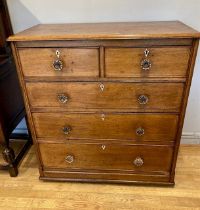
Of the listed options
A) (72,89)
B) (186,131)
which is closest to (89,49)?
(72,89)

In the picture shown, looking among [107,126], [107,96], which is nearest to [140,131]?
[107,126]

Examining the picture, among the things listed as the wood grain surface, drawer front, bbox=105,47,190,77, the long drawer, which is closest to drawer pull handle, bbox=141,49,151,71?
drawer front, bbox=105,47,190,77

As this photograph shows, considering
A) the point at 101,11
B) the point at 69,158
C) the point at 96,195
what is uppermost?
the point at 101,11

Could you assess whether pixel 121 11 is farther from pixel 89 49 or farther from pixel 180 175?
pixel 180 175

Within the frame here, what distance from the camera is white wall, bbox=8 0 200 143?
5.00ft

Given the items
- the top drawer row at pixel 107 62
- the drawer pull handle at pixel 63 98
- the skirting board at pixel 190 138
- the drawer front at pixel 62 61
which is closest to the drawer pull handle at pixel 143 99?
the top drawer row at pixel 107 62

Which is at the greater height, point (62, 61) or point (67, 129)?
point (62, 61)

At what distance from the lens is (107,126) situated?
1397mm

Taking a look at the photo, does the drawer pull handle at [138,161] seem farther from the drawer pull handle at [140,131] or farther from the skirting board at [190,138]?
the skirting board at [190,138]

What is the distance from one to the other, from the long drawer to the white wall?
2.26 feet

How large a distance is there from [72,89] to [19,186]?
0.87 meters

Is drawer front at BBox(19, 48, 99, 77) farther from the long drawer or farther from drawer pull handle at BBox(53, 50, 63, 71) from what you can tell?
the long drawer

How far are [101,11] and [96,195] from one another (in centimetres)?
125

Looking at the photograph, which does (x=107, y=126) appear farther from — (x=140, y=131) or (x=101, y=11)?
(x=101, y=11)
